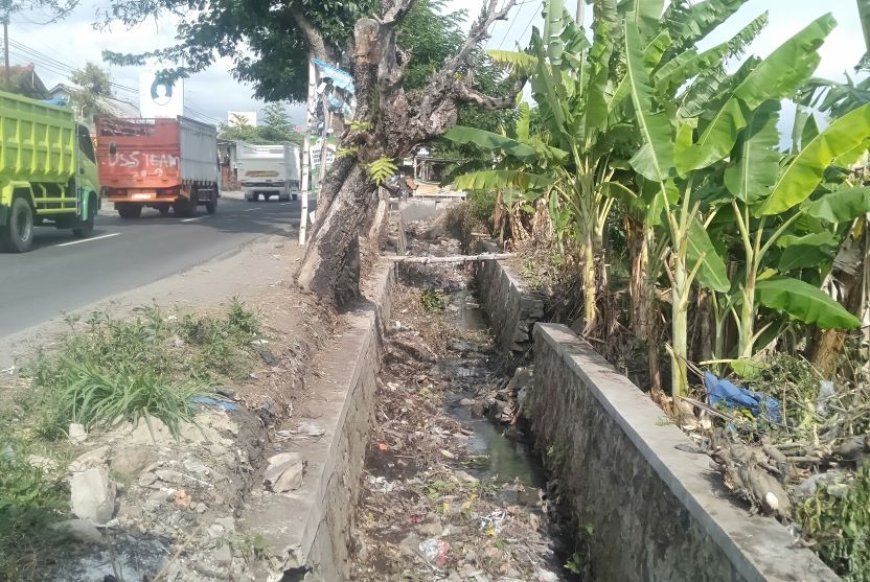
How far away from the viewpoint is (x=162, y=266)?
1270 cm

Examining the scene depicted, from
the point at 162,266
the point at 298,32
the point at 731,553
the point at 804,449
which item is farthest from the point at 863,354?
the point at 298,32

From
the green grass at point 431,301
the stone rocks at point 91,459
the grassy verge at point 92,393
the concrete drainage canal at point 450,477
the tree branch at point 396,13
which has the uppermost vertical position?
the tree branch at point 396,13

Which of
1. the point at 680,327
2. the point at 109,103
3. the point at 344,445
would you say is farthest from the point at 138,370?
the point at 109,103

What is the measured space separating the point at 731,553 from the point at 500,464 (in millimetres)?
4870

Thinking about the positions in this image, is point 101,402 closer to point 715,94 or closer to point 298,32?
point 715,94

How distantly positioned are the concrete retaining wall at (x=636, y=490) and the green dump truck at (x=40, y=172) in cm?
1009

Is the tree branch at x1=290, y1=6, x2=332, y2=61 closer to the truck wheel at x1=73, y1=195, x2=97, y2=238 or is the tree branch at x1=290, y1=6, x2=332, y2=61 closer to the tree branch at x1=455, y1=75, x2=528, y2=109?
the tree branch at x1=455, y1=75, x2=528, y2=109

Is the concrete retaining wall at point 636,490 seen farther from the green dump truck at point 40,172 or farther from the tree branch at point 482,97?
the green dump truck at point 40,172

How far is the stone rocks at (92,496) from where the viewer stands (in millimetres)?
3459

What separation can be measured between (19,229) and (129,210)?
11.2 m

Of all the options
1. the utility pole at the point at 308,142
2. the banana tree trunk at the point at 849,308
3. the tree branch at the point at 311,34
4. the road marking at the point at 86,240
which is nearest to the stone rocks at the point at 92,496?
the banana tree trunk at the point at 849,308

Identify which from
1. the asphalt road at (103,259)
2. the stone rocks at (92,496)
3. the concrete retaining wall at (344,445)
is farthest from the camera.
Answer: the asphalt road at (103,259)

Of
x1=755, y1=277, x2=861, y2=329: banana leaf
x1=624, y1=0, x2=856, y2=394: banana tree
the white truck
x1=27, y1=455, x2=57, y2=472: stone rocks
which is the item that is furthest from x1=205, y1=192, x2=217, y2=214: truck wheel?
x1=27, y1=455, x2=57, y2=472: stone rocks

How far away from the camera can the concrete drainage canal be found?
5.94 meters
